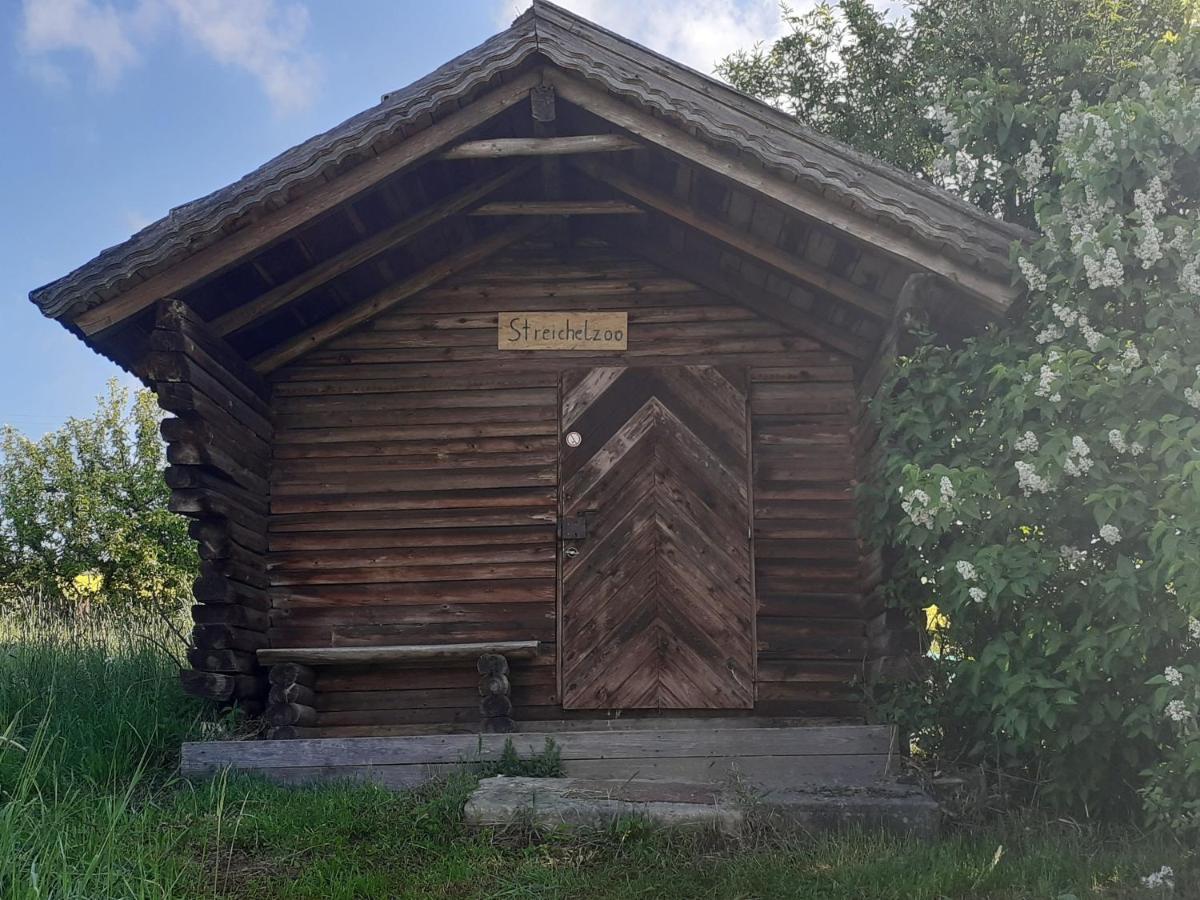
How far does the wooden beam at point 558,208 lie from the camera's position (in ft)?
25.7

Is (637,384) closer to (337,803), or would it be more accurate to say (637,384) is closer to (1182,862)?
(337,803)

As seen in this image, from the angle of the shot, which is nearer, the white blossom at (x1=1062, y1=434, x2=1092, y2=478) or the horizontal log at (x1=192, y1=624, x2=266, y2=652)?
the white blossom at (x1=1062, y1=434, x2=1092, y2=478)

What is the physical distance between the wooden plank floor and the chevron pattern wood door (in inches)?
26.9

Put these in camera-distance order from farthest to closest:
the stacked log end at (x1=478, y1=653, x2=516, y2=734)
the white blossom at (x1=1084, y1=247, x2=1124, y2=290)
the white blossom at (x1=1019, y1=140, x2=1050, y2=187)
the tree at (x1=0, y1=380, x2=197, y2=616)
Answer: the tree at (x1=0, y1=380, x2=197, y2=616)
the stacked log end at (x1=478, y1=653, x2=516, y2=734)
the white blossom at (x1=1019, y1=140, x2=1050, y2=187)
the white blossom at (x1=1084, y1=247, x2=1124, y2=290)

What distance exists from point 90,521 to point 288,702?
907 inches

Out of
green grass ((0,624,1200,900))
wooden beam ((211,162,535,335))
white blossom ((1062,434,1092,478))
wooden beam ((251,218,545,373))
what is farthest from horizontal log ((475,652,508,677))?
white blossom ((1062,434,1092,478))

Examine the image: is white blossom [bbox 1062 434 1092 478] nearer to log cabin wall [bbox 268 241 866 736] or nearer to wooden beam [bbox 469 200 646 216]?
log cabin wall [bbox 268 241 866 736]

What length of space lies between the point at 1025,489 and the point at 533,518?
3.54 meters

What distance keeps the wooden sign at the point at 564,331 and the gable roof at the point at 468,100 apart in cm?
177

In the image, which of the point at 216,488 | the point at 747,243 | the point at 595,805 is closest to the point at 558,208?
the point at 747,243

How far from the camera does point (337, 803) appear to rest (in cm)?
608

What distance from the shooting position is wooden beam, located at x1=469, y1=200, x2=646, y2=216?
7.85 metres

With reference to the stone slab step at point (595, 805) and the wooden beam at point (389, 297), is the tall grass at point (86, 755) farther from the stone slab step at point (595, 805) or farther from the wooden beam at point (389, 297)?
the wooden beam at point (389, 297)

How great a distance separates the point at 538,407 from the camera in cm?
818
